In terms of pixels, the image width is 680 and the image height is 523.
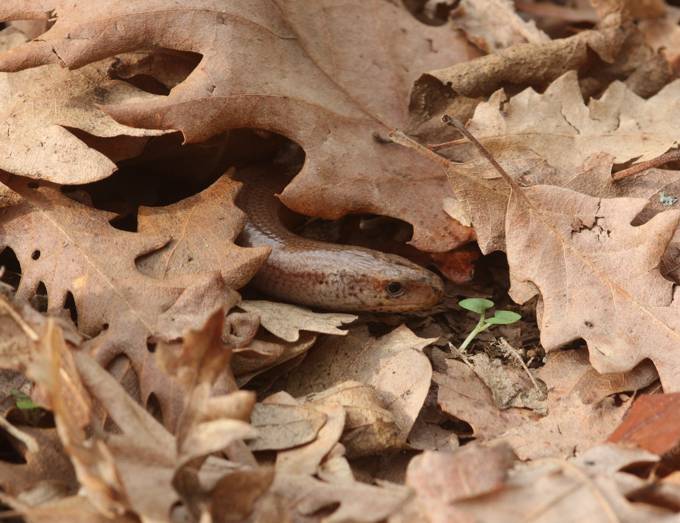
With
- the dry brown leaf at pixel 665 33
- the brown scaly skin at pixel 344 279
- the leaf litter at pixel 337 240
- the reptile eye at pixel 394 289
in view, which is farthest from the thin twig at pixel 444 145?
the dry brown leaf at pixel 665 33

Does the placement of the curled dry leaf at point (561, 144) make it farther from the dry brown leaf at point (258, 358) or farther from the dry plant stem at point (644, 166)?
the dry brown leaf at point (258, 358)

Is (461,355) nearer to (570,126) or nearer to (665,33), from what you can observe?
(570,126)

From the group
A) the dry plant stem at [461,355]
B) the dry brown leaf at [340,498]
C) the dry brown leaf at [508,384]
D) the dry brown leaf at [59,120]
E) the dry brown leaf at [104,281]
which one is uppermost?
the dry brown leaf at [59,120]

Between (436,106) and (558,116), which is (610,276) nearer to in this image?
(558,116)

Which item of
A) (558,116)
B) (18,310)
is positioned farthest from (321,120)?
(18,310)

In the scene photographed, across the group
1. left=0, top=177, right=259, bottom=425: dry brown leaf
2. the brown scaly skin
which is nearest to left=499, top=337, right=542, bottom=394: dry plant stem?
the brown scaly skin

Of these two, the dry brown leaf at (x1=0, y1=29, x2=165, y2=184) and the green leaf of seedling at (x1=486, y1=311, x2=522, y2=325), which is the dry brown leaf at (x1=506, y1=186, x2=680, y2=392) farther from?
the dry brown leaf at (x1=0, y1=29, x2=165, y2=184)

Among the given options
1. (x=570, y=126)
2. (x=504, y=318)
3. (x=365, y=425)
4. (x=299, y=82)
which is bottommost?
(x=504, y=318)

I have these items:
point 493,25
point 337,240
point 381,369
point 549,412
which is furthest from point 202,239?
point 493,25
